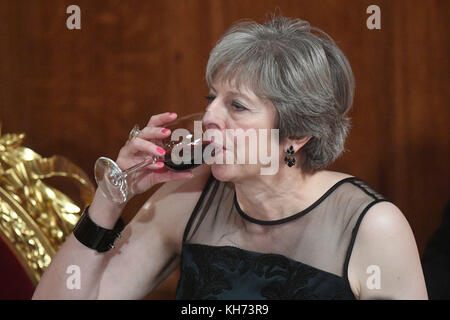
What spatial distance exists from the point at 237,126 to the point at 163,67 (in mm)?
701

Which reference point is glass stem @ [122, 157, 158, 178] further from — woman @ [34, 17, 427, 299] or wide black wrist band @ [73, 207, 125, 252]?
wide black wrist band @ [73, 207, 125, 252]

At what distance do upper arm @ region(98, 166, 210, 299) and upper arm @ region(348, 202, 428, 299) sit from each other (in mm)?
478

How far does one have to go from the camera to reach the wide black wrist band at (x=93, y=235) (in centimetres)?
159

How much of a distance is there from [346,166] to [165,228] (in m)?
0.72

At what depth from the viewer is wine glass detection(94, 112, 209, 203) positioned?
4.78 feet

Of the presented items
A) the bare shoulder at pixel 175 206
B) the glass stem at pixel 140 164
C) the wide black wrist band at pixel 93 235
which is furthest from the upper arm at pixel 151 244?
the glass stem at pixel 140 164

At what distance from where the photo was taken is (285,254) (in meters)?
1.60

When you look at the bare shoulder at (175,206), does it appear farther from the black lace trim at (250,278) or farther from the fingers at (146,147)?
the fingers at (146,147)

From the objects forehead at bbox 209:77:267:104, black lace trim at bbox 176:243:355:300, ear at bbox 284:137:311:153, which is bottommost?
black lace trim at bbox 176:243:355:300

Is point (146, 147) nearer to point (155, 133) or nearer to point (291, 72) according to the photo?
point (155, 133)

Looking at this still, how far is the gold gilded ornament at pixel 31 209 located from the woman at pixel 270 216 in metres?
0.14

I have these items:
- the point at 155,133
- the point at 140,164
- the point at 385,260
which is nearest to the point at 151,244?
the point at 140,164

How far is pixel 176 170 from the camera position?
5.24 feet

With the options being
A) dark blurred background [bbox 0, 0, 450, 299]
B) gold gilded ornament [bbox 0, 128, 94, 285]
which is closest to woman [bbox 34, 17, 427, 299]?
gold gilded ornament [bbox 0, 128, 94, 285]
